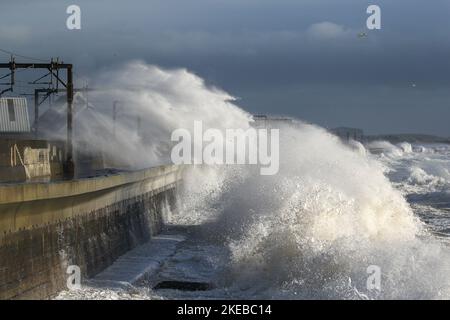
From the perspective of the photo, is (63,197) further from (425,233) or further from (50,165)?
(425,233)

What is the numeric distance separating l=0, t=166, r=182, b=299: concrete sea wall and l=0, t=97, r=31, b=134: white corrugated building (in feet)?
86.7

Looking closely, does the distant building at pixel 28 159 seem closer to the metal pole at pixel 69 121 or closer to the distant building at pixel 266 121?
the metal pole at pixel 69 121

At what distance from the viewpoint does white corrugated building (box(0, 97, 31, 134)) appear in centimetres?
5419

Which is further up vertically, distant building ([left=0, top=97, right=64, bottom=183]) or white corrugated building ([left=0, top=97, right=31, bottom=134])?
white corrugated building ([left=0, top=97, right=31, bottom=134])

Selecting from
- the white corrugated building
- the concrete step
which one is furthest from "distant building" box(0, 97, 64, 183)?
the white corrugated building

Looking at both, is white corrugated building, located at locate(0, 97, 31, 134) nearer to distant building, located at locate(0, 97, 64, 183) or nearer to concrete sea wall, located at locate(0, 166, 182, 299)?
distant building, located at locate(0, 97, 64, 183)

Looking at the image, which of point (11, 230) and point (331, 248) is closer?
point (11, 230)

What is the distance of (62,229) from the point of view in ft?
61.2

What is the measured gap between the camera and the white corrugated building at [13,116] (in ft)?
178

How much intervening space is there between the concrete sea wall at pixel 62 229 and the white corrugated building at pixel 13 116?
2644cm

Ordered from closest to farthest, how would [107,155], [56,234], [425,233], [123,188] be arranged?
[56,234] < [123,188] < [425,233] < [107,155]
